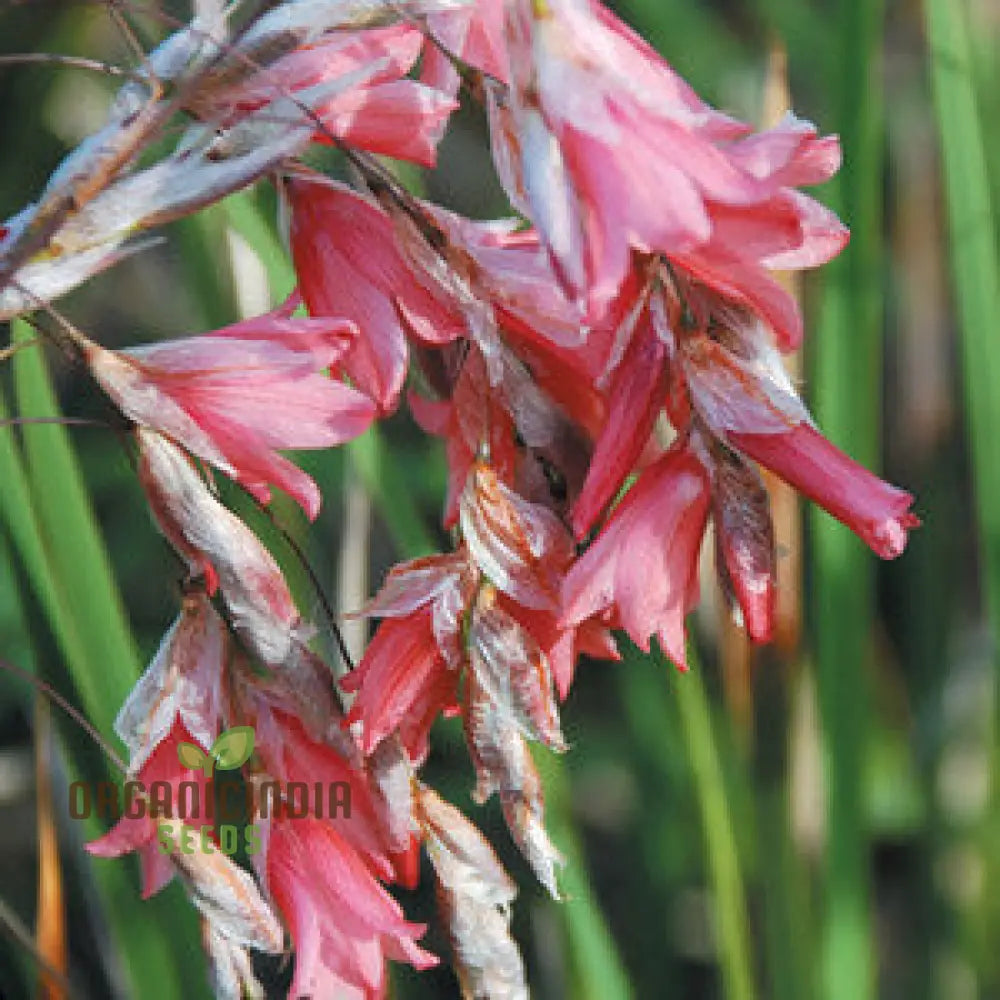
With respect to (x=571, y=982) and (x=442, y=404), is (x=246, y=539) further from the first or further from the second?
(x=571, y=982)

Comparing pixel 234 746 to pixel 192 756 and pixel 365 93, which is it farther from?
pixel 365 93

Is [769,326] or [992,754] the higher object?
[769,326]

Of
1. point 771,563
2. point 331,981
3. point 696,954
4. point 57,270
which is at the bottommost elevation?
point 696,954

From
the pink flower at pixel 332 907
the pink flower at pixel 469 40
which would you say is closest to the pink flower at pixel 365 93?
the pink flower at pixel 469 40

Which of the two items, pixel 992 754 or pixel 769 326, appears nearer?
pixel 769 326

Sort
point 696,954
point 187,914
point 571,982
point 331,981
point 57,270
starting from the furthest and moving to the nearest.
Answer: point 696,954
point 571,982
point 187,914
point 331,981
point 57,270

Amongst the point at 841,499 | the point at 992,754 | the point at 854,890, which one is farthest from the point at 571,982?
the point at 841,499

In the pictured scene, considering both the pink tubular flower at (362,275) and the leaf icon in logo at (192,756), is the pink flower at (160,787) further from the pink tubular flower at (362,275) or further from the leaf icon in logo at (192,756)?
the pink tubular flower at (362,275)
